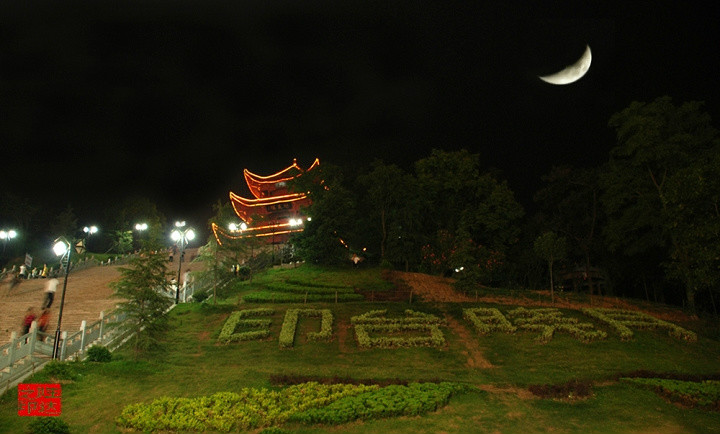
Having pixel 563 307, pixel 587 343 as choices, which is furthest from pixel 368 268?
pixel 587 343

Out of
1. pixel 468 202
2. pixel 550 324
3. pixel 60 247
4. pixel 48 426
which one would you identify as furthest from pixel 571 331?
pixel 468 202

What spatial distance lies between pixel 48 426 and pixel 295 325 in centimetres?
1022

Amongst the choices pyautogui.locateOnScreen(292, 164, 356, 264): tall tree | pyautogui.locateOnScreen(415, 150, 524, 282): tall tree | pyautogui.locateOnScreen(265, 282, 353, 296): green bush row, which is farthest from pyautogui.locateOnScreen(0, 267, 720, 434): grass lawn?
pyautogui.locateOnScreen(415, 150, 524, 282): tall tree

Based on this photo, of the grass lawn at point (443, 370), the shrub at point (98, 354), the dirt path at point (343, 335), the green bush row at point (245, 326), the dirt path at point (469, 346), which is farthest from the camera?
the green bush row at point (245, 326)

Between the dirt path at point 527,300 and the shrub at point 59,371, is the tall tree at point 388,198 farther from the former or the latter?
the shrub at point 59,371

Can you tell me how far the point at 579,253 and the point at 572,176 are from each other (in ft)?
20.4

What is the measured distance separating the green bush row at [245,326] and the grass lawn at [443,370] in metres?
0.30

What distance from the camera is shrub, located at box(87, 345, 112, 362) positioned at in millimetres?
14820

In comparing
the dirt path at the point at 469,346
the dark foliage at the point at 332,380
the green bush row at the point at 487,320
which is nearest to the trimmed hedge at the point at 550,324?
the green bush row at the point at 487,320

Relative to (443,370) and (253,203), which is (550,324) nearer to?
(443,370)

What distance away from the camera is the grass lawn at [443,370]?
10.7 m

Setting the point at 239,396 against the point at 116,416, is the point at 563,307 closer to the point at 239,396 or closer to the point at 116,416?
the point at 239,396

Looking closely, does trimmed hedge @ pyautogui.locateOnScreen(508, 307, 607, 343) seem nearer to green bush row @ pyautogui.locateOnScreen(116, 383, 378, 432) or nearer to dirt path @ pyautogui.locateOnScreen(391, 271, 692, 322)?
dirt path @ pyautogui.locateOnScreen(391, 271, 692, 322)

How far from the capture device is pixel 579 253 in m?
37.9
